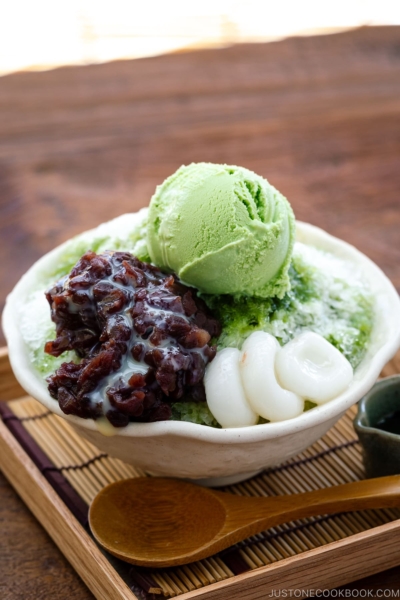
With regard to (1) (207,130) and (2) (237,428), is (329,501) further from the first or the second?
(1) (207,130)

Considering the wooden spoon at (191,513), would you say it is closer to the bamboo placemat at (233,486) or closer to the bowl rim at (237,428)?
the bamboo placemat at (233,486)

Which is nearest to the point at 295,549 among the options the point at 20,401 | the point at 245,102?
the point at 20,401

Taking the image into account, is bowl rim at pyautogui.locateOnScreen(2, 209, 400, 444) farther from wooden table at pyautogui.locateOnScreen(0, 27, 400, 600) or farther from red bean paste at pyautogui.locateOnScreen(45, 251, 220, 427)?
wooden table at pyautogui.locateOnScreen(0, 27, 400, 600)

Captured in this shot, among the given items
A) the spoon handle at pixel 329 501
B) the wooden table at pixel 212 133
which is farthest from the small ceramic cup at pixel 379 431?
the wooden table at pixel 212 133

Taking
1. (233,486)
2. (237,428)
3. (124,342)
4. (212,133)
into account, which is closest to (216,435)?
(237,428)

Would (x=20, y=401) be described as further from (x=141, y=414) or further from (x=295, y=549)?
Result: (x=295, y=549)

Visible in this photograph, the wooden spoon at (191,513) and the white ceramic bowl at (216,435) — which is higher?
the white ceramic bowl at (216,435)

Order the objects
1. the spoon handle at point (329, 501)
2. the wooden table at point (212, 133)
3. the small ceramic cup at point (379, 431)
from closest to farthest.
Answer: the spoon handle at point (329, 501)
the small ceramic cup at point (379, 431)
the wooden table at point (212, 133)
